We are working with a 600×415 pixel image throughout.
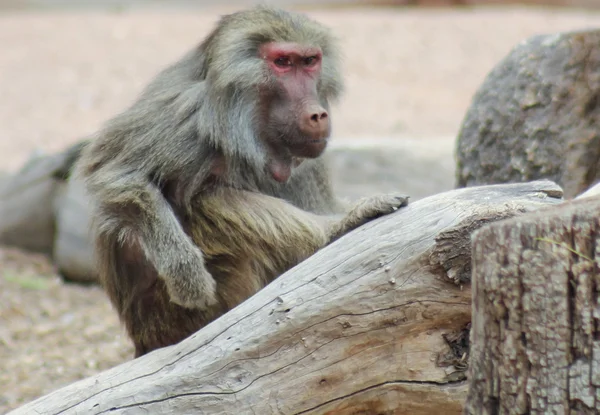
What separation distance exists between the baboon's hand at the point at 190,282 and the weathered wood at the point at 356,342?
2.05 feet

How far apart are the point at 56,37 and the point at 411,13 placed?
22.6 ft

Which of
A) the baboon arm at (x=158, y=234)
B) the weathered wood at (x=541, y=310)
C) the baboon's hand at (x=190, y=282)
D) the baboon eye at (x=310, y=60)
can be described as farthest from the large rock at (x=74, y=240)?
the weathered wood at (x=541, y=310)

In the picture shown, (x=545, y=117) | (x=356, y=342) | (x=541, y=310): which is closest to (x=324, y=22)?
(x=545, y=117)

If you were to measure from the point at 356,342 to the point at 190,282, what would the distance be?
1.04 m

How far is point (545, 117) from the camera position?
17.4 feet

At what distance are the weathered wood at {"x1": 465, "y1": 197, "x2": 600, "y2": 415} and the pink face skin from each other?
1801 millimetres

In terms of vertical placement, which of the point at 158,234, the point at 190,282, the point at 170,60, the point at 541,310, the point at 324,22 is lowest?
the point at 170,60

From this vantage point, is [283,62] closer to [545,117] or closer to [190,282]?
[190,282]

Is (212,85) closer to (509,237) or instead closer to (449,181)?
(509,237)

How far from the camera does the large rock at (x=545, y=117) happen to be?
17.1 feet

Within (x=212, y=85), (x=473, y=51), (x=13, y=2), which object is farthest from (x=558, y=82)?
(x=13, y=2)

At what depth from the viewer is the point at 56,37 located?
15414 millimetres

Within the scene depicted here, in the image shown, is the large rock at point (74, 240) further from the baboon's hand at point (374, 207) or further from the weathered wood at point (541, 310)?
the weathered wood at point (541, 310)

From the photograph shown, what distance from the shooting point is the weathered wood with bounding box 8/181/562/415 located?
3.46 meters
